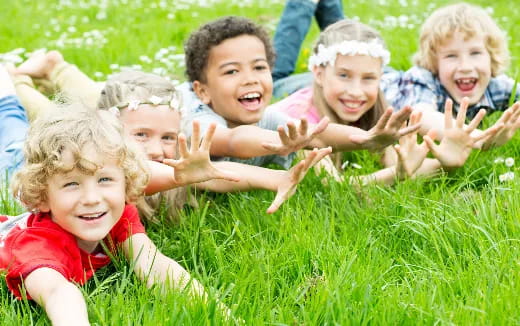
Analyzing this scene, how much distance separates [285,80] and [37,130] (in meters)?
3.13

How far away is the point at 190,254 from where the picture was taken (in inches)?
111

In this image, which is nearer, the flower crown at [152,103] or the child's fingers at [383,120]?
the child's fingers at [383,120]

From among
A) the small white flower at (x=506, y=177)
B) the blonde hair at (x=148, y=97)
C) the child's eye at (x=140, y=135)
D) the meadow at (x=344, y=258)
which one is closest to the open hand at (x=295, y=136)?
the meadow at (x=344, y=258)

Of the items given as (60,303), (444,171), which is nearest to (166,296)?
(60,303)

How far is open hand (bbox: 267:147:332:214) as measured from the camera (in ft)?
9.30

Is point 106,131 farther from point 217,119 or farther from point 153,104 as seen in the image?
point 217,119

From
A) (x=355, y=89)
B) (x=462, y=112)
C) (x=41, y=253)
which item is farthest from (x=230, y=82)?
(x=41, y=253)

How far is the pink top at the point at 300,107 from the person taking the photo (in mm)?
4230

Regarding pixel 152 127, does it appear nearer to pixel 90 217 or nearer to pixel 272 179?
pixel 272 179

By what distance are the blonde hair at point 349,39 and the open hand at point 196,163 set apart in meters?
1.61

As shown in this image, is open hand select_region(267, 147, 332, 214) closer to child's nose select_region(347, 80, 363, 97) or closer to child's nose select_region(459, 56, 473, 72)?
child's nose select_region(347, 80, 363, 97)

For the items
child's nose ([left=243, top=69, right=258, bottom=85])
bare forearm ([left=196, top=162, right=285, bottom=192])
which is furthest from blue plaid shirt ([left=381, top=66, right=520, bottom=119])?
bare forearm ([left=196, top=162, right=285, bottom=192])

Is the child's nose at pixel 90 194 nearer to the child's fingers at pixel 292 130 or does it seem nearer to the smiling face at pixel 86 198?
the smiling face at pixel 86 198

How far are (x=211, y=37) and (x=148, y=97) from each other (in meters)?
0.62
